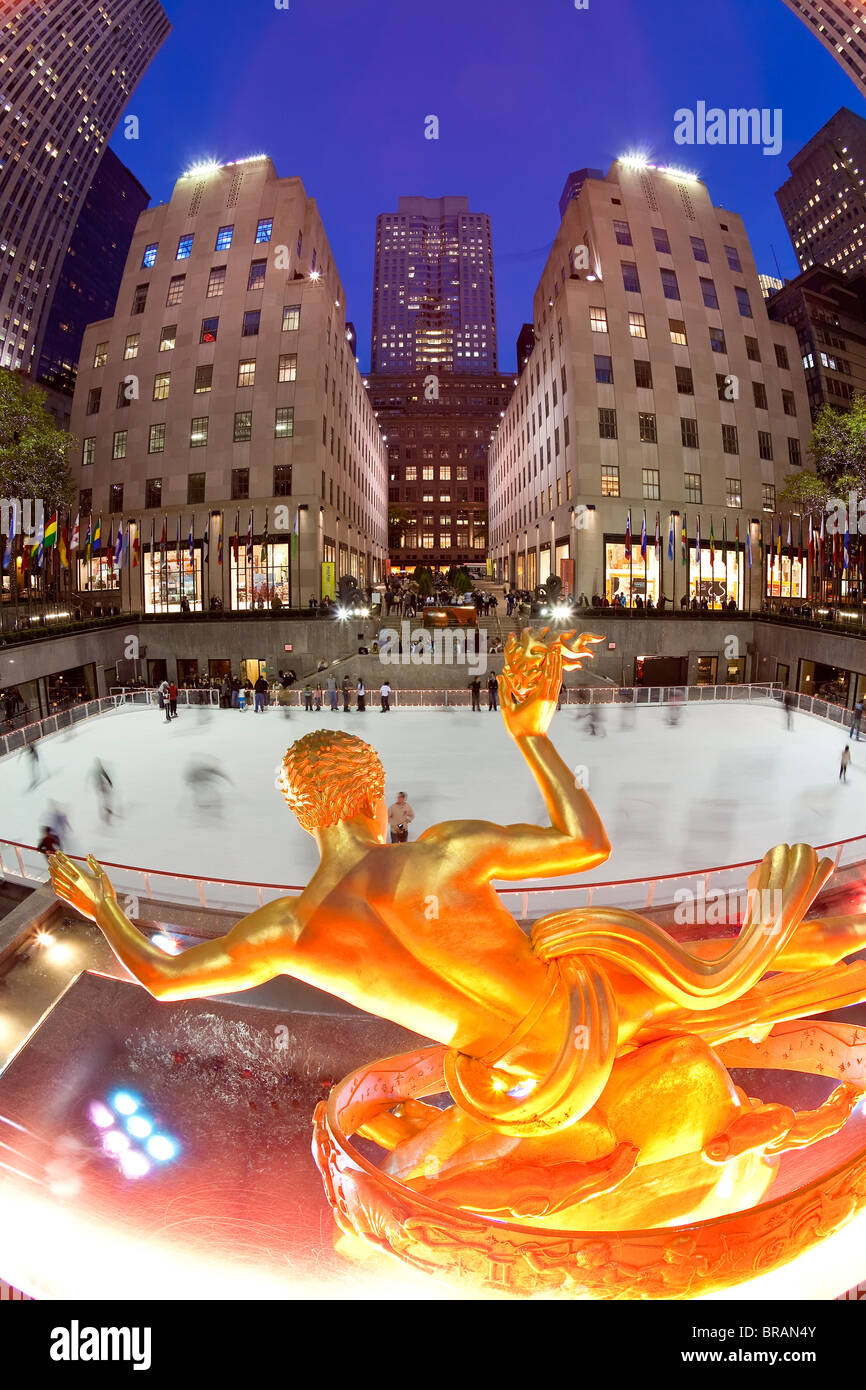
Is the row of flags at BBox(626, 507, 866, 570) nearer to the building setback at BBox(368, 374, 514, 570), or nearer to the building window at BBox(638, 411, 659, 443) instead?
the building window at BBox(638, 411, 659, 443)

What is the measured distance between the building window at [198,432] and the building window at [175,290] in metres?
9.17

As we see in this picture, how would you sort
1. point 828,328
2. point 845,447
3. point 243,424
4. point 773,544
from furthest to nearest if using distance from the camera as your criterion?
point 828,328, point 243,424, point 773,544, point 845,447

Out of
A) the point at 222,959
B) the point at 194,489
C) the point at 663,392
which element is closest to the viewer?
the point at 222,959

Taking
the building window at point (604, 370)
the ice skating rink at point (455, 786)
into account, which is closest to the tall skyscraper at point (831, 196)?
the building window at point (604, 370)

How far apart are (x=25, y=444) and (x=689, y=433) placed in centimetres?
3896

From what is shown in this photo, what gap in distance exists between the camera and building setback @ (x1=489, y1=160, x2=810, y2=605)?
39750mm

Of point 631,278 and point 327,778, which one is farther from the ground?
point 631,278

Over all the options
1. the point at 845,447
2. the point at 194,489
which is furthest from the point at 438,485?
the point at 845,447

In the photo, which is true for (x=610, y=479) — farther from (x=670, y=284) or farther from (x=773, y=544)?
(x=670, y=284)

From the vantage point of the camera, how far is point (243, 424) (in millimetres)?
40031

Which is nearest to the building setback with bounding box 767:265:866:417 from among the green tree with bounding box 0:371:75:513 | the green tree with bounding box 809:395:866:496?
the green tree with bounding box 809:395:866:496

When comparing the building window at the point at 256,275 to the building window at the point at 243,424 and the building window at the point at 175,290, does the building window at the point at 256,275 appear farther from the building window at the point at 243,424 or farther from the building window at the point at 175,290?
the building window at the point at 243,424

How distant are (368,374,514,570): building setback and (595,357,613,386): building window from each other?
75.1m
